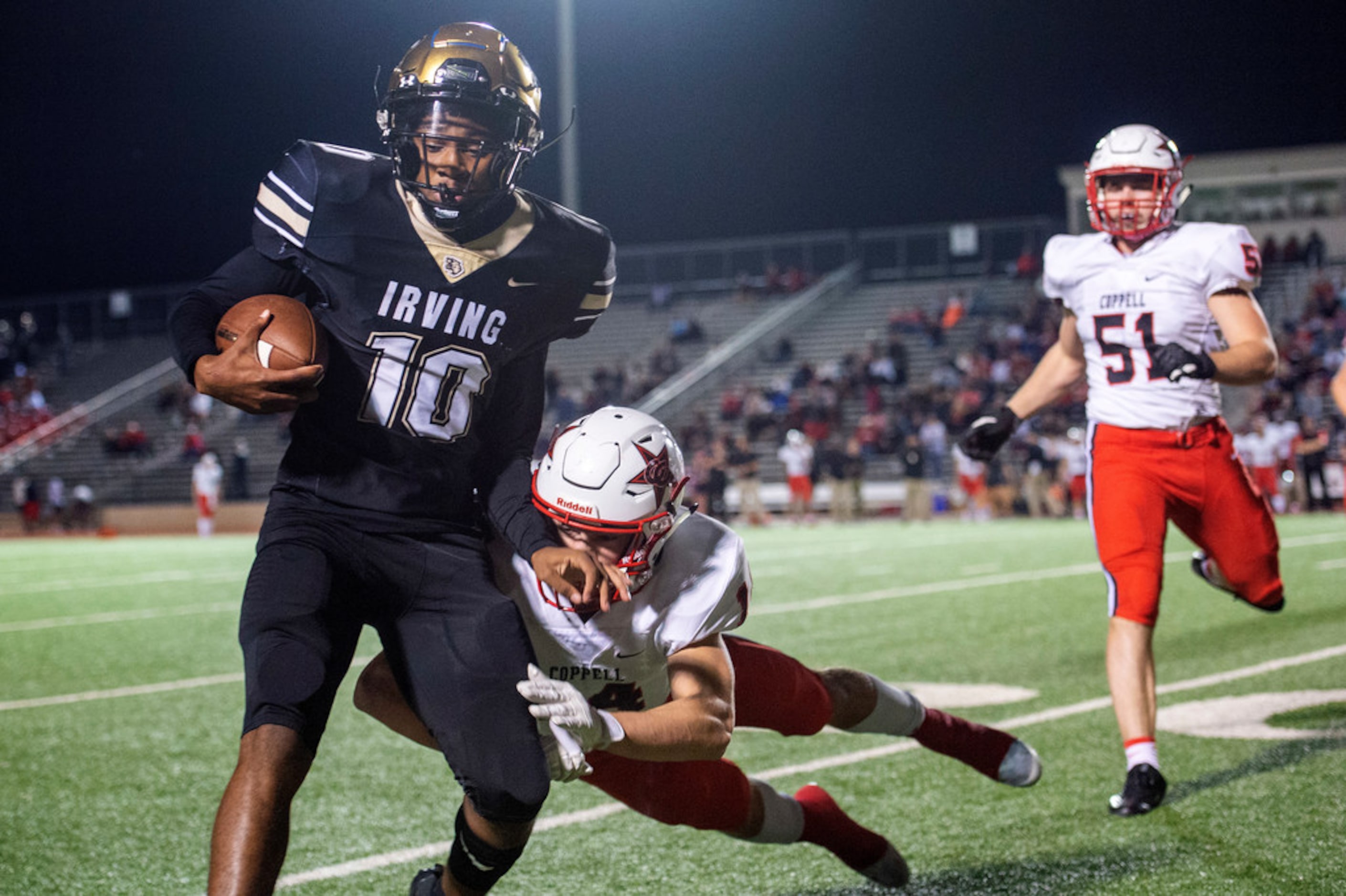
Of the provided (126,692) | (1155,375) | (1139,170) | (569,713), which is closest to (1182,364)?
(1155,375)

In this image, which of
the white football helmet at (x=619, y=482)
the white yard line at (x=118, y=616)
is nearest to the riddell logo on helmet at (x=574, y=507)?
the white football helmet at (x=619, y=482)

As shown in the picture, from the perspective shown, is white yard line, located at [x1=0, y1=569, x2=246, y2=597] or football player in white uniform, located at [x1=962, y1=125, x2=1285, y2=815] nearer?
football player in white uniform, located at [x1=962, y1=125, x2=1285, y2=815]

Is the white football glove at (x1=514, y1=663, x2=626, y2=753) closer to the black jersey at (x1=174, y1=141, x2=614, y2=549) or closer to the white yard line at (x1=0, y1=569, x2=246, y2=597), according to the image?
the black jersey at (x1=174, y1=141, x2=614, y2=549)

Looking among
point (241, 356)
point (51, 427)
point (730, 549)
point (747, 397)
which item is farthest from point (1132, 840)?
point (51, 427)

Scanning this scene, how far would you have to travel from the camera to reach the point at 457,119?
103 inches

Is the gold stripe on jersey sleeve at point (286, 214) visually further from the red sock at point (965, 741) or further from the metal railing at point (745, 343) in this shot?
the metal railing at point (745, 343)

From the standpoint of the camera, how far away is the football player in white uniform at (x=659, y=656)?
2578 millimetres

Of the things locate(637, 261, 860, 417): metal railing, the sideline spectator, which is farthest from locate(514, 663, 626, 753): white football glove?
locate(637, 261, 860, 417): metal railing

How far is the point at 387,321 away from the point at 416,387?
0.44 feet

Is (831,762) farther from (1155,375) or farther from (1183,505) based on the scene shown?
(1155,375)

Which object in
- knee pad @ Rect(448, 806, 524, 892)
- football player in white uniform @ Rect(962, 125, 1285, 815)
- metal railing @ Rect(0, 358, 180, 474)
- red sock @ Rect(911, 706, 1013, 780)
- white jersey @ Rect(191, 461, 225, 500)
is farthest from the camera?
metal railing @ Rect(0, 358, 180, 474)

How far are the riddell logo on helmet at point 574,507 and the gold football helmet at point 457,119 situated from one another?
56 cm

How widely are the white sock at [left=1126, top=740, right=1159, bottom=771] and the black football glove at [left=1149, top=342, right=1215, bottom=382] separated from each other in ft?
3.15

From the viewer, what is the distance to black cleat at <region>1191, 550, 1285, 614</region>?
13.4 ft
